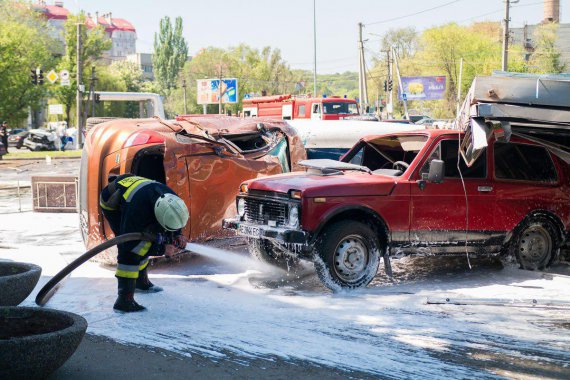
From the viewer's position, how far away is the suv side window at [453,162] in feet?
28.8

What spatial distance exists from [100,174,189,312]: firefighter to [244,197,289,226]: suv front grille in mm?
1328

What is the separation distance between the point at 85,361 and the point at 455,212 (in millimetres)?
4780

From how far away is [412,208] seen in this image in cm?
853

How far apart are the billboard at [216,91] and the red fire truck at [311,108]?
3205cm

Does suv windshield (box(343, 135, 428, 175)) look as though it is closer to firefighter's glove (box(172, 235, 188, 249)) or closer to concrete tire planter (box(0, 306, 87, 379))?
firefighter's glove (box(172, 235, 188, 249))

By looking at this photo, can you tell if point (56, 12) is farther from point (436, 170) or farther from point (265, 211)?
point (436, 170)

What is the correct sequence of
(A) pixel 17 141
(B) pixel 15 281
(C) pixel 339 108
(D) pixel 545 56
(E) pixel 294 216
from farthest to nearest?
(D) pixel 545 56 → (A) pixel 17 141 → (C) pixel 339 108 → (E) pixel 294 216 → (B) pixel 15 281

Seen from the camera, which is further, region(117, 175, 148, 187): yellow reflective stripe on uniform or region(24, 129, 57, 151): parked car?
region(24, 129, 57, 151): parked car

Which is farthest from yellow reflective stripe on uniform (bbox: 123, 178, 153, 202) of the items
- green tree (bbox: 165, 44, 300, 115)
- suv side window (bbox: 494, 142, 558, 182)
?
green tree (bbox: 165, 44, 300, 115)

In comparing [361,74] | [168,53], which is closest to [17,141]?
[361,74]

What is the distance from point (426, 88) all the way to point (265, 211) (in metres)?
65.2

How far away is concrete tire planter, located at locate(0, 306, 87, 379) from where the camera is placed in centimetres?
479

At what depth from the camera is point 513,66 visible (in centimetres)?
7394

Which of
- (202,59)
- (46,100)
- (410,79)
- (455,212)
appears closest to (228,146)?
(455,212)
